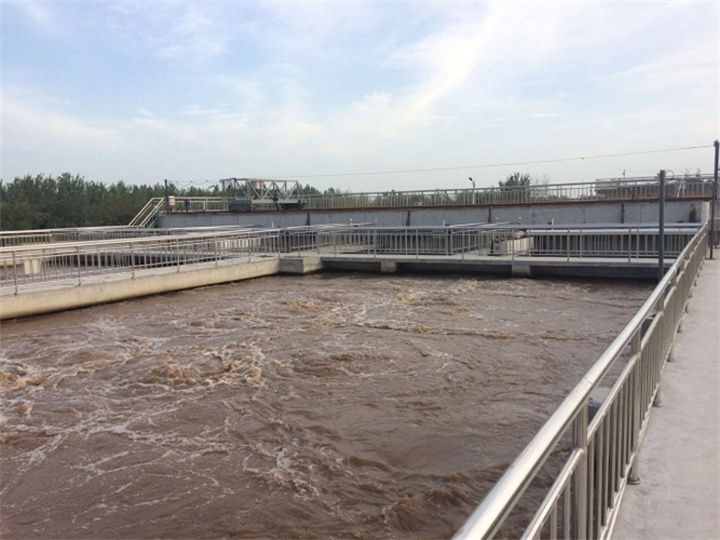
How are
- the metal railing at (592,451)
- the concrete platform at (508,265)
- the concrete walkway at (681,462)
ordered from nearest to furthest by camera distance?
the metal railing at (592,451), the concrete walkway at (681,462), the concrete platform at (508,265)

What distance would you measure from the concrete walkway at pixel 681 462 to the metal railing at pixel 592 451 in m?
0.10

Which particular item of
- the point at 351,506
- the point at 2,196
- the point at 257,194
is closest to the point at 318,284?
the point at 351,506

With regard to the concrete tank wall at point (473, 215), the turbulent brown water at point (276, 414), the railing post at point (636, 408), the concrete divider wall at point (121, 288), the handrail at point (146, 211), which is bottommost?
the turbulent brown water at point (276, 414)

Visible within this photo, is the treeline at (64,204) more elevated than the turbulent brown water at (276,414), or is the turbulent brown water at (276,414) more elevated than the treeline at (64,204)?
the treeline at (64,204)

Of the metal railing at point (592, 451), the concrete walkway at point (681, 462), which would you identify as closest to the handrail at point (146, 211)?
the concrete walkway at point (681, 462)

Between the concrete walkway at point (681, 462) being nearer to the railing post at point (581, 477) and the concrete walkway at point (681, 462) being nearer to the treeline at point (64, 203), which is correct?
the railing post at point (581, 477)

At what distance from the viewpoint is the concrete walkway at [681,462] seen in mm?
2836

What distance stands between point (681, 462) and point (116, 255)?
26.0 m

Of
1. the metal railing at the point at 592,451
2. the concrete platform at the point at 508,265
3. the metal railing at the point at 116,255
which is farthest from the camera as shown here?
the concrete platform at the point at 508,265

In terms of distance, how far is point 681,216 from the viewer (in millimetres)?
23031

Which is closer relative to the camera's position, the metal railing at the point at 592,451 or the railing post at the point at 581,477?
the metal railing at the point at 592,451

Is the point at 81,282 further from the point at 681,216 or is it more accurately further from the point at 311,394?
the point at 681,216

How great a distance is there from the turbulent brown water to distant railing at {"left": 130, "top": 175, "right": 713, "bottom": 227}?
1486 cm

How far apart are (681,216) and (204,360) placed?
66.4 feet
